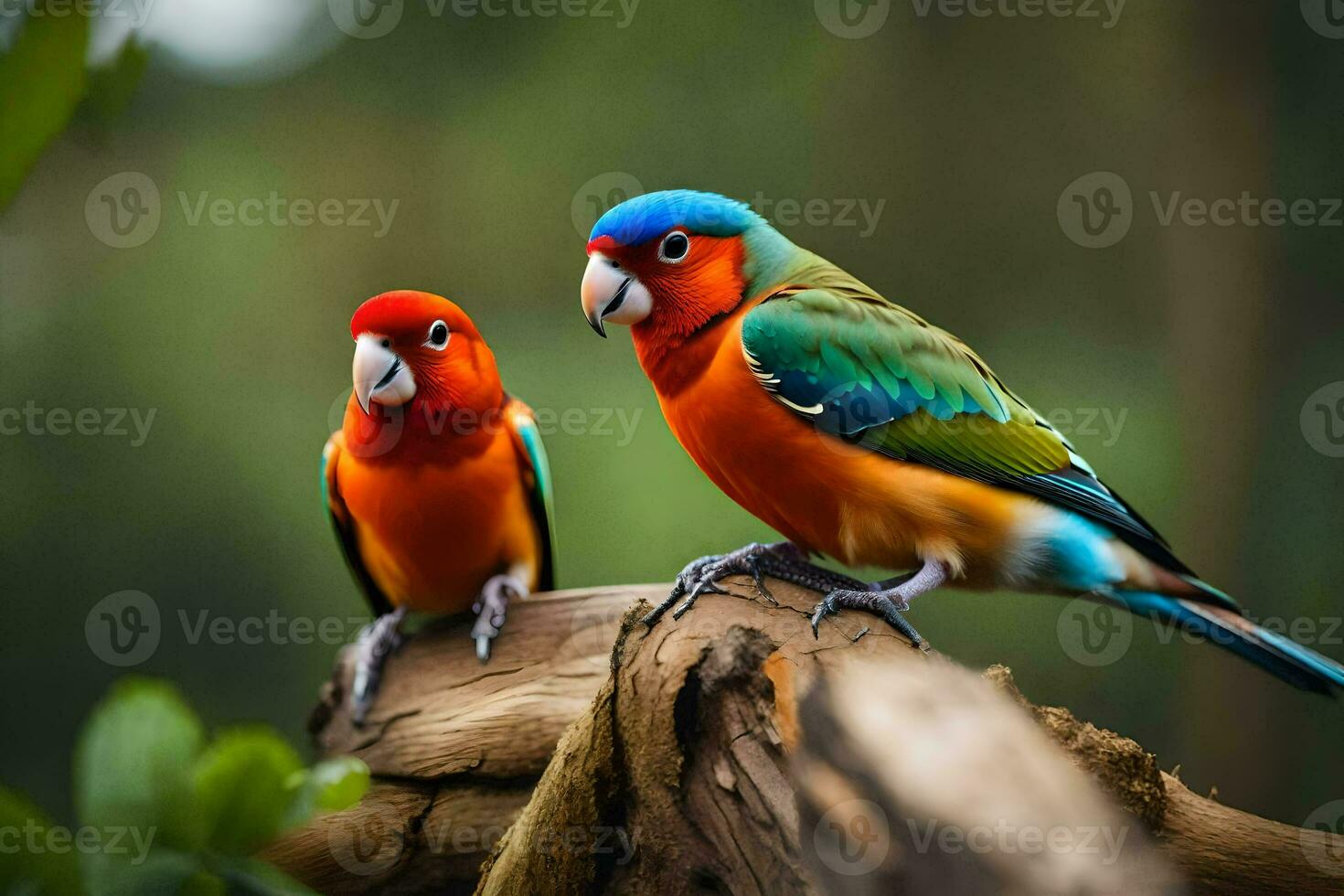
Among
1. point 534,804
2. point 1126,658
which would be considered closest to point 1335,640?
point 1126,658

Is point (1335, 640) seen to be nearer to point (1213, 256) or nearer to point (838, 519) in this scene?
point (1213, 256)

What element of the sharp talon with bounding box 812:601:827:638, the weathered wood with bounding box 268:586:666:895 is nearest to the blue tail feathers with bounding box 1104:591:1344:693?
the sharp talon with bounding box 812:601:827:638

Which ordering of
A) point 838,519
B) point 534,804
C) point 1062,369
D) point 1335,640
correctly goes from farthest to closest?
point 1062,369 < point 1335,640 < point 838,519 < point 534,804

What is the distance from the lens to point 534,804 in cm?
176

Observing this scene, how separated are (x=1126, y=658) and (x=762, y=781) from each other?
3.05 m

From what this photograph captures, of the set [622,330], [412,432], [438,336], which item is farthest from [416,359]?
[622,330]

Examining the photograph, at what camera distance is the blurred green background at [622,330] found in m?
3.72

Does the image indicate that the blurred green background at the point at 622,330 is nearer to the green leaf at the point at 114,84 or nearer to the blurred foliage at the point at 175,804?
the blurred foliage at the point at 175,804

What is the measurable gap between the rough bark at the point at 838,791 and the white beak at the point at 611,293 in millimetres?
644

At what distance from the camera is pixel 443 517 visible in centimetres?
253

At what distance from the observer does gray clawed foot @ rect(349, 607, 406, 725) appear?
106 inches

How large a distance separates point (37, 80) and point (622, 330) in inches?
126

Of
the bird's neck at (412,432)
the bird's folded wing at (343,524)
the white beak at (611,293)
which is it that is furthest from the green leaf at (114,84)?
the bird's folded wing at (343,524)

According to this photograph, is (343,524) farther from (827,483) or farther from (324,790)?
(324,790)
